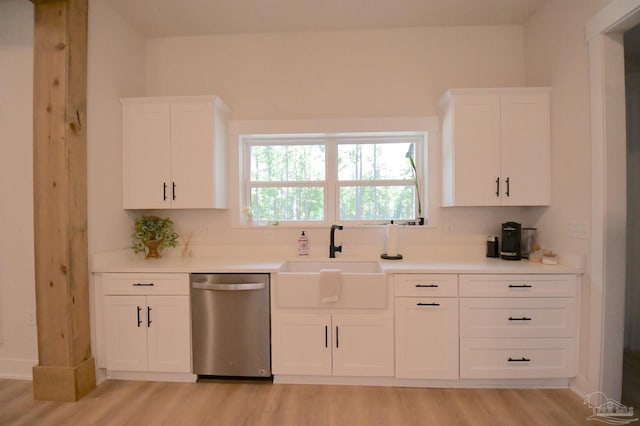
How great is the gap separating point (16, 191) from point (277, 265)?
2.17m

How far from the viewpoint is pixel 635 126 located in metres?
2.62

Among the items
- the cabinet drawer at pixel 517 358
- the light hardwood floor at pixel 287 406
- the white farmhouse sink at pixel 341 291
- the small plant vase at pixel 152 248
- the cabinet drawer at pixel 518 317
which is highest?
the small plant vase at pixel 152 248

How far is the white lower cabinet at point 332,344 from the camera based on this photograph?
2.10 meters

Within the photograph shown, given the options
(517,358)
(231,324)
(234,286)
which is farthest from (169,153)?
(517,358)

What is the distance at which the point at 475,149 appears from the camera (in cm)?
237

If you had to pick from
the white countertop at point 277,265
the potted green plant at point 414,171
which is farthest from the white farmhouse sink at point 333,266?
the potted green plant at point 414,171

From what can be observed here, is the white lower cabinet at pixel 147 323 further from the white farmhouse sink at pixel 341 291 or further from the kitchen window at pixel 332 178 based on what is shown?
the kitchen window at pixel 332 178

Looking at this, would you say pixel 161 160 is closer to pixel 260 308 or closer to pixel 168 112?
pixel 168 112

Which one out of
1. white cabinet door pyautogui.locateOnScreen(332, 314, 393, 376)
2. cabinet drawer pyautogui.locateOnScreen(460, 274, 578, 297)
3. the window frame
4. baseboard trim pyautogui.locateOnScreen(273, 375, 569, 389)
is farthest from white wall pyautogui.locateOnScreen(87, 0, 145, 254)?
cabinet drawer pyautogui.locateOnScreen(460, 274, 578, 297)

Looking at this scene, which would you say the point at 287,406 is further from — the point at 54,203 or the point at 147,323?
the point at 54,203

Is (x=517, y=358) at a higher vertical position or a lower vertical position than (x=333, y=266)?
lower
